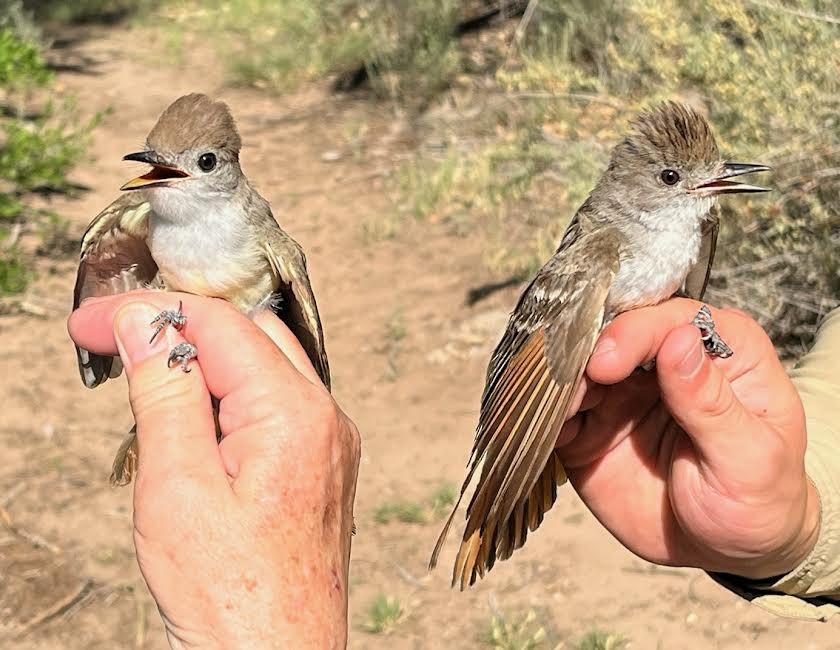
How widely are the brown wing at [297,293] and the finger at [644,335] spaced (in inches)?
41.2

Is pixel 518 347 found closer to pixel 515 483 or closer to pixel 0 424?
pixel 515 483

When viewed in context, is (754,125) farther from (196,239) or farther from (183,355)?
(183,355)

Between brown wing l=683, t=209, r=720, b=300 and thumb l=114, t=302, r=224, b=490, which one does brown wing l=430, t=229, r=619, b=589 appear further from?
thumb l=114, t=302, r=224, b=490

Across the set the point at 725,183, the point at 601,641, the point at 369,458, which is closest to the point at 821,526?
the point at 725,183

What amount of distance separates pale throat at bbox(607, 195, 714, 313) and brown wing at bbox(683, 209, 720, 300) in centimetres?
9

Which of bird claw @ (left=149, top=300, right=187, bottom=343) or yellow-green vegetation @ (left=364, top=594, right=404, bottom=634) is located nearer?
bird claw @ (left=149, top=300, right=187, bottom=343)

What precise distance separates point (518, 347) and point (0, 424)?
4864mm

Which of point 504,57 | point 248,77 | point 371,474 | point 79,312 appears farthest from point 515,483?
point 248,77

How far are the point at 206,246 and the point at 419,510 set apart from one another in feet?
10.7

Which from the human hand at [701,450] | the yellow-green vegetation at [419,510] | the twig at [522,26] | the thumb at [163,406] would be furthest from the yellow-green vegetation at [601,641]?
the twig at [522,26]

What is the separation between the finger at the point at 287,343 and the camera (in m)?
3.26

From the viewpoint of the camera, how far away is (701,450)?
328 centimetres

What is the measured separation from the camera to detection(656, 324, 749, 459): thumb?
3.13 meters

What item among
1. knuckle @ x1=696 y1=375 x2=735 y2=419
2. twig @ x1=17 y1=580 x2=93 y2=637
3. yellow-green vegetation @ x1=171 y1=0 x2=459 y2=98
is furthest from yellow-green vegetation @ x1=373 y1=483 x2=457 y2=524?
yellow-green vegetation @ x1=171 y1=0 x2=459 y2=98
